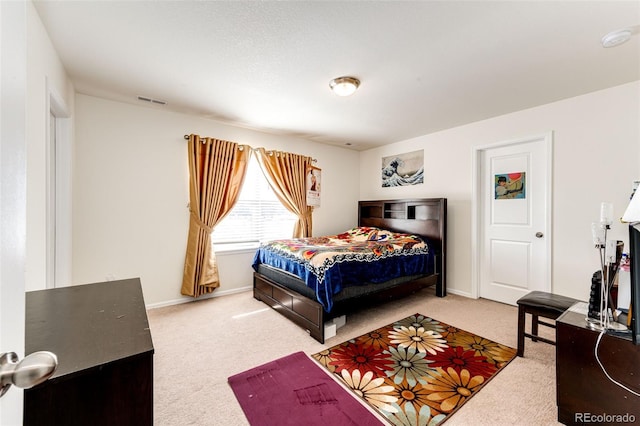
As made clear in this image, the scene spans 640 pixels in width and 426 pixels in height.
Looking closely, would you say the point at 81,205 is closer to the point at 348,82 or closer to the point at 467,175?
the point at 348,82

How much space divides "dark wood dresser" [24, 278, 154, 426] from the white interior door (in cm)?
386

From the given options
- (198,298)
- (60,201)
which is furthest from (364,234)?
(60,201)

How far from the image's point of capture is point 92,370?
79 centimetres

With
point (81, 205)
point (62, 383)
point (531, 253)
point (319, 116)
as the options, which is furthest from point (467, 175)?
point (81, 205)

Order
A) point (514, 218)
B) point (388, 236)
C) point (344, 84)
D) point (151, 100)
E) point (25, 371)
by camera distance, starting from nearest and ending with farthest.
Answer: point (25, 371) → point (344, 84) → point (151, 100) → point (514, 218) → point (388, 236)

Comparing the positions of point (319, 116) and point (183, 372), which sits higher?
point (319, 116)

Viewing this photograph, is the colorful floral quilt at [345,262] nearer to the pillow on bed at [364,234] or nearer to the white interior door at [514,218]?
the pillow on bed at [364,234]

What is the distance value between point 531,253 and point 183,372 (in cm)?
386

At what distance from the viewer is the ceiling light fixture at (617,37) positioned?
1793 millimetres

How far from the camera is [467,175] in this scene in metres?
3.70

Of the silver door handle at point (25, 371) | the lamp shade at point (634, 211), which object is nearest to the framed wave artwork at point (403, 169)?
the lamp shade at point (634, 211)

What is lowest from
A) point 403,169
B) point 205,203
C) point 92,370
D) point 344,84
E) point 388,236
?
point 92,370

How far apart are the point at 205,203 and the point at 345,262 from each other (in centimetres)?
205

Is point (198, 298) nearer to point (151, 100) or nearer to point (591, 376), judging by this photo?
point (151, 100)
